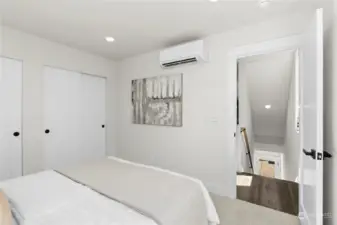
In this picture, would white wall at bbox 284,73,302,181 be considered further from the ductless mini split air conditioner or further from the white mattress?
the white mattress

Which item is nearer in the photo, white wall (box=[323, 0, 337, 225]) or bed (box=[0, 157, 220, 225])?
bed (box=[0, 157, 220, 225])

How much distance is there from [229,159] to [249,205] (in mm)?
598

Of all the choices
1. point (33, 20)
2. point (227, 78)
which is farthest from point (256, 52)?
point (33, 20)

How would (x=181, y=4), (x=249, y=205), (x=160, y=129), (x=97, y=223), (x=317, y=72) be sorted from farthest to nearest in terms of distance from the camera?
(x=160, y=129), (x=249, y=205), (x=181, y=4), (x=317, y=72), (x=97, y=223)

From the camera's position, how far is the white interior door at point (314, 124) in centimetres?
146

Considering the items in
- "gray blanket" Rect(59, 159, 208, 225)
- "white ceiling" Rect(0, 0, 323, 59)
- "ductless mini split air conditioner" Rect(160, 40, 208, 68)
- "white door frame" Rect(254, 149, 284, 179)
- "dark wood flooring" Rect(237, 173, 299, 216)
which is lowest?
"white door frame" Rect(254, 149, 284, 179)

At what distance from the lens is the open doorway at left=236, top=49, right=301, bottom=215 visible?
110 inches

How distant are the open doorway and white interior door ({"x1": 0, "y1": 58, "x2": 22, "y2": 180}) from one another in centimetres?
321

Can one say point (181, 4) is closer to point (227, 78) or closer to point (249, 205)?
point (227, 78)

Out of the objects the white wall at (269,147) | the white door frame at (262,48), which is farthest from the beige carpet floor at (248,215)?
the white wall at (269,147)

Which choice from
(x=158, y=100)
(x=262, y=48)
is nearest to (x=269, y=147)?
(x=158, y=100)

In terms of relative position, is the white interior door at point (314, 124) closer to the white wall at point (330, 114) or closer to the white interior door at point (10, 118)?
the white wall at point (330, 114)

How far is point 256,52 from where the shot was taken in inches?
96.2

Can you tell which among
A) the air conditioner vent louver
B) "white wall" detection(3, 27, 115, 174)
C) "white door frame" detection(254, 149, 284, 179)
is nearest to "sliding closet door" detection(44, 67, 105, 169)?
"white wall" detection(3, 27, 115, 174)
